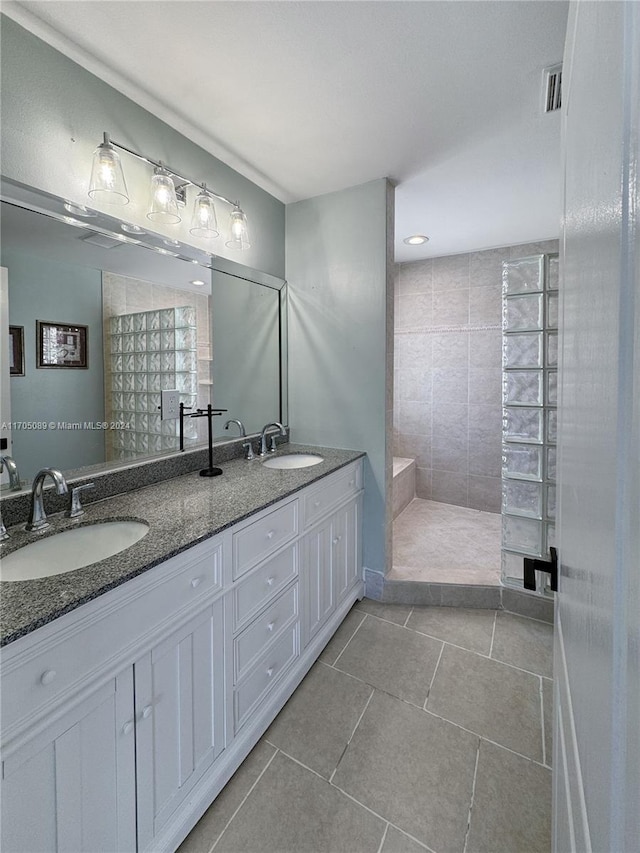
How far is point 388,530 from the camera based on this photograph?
2.40 metres

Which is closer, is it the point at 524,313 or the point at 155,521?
the point at 155,521

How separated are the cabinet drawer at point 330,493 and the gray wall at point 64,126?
137 centimetres

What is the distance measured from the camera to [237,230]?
204 centimetres

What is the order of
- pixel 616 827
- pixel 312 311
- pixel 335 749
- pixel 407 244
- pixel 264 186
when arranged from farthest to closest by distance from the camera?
pixel 407 244
pixel 312 311
pixel 264 186
pixel 335 749
pixel 616 827

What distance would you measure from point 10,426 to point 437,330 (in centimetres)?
336

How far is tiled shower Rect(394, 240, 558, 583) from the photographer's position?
3404mm

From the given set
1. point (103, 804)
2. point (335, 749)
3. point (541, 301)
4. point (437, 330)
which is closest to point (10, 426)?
point (103, 804)

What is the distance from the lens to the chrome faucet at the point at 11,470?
126cm

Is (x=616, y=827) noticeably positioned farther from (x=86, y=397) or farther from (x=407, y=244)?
(x=407, y=244)

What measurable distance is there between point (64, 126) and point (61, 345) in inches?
29.9

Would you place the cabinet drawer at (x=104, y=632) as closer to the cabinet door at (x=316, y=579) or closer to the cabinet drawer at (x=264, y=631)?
the cabinet drawer at (x=264, y=631)

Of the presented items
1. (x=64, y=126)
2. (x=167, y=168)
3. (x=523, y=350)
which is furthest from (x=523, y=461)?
(x=64, y=126)

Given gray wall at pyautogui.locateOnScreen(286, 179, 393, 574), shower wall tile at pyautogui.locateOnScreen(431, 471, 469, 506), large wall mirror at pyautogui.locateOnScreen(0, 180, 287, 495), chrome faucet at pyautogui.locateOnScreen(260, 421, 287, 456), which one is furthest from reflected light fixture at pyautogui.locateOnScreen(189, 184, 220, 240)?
shower wall tile at pyautogui.locateOnScreen(431, 471, 469, 506)

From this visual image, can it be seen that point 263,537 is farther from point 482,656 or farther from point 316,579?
point 482,656
